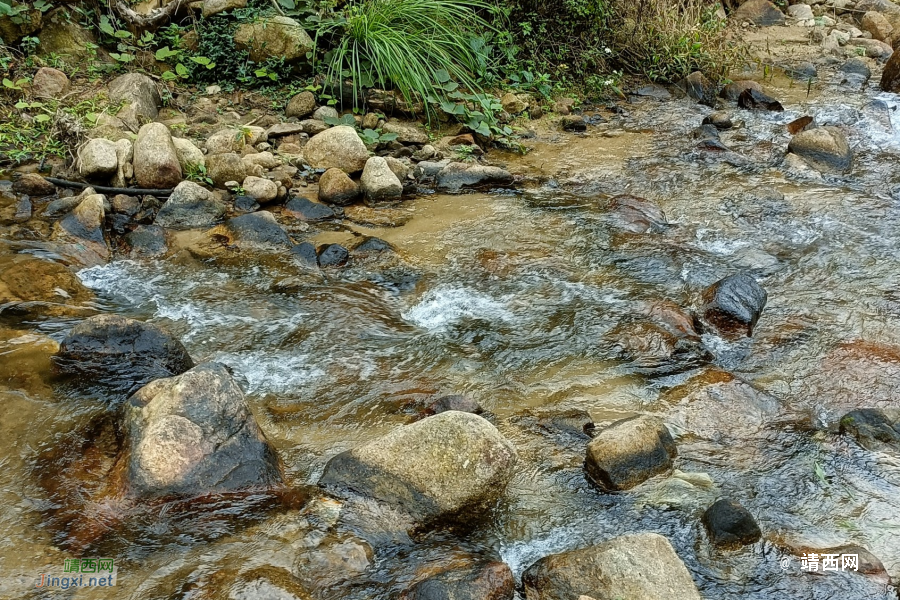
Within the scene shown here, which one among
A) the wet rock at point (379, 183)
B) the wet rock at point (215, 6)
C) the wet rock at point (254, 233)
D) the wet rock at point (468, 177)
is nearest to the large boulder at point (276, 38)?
the wet rock at point (215, 6)

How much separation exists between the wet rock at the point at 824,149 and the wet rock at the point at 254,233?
14.2 feet

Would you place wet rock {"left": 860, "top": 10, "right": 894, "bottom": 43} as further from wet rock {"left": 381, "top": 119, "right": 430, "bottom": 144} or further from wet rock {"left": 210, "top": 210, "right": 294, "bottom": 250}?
wet rock {"left": 210, "top": 210, "right": 294, "bottom": 250}

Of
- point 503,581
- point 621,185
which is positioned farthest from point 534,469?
point 621,185

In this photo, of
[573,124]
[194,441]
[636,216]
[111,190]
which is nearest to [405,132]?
[573,124]

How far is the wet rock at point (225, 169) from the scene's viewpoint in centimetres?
520

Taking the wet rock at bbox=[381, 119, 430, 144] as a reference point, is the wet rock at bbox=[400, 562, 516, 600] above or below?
below

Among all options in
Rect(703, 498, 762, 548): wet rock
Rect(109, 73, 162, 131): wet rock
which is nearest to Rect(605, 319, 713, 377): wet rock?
Rect(703, 498, 762, 548): wet rock

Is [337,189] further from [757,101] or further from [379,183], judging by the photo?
[757,101]

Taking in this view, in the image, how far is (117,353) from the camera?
3.30 m

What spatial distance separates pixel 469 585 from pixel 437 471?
0.45 meters

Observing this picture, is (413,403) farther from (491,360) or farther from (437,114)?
(437,114)

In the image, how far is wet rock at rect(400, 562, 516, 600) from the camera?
2.28m

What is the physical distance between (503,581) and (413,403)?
110 centimetres

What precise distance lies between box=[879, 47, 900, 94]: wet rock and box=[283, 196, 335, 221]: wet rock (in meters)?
6.31
